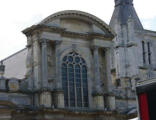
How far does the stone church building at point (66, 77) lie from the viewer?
21922 mm

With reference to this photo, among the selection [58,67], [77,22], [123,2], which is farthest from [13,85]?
[123,2]

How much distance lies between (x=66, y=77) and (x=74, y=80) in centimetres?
58

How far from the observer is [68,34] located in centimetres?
2464

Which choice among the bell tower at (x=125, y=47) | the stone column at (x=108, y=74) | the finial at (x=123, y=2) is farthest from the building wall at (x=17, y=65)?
the finial at (x=123, y=2)

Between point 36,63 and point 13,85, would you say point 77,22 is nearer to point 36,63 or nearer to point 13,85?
point 36,63

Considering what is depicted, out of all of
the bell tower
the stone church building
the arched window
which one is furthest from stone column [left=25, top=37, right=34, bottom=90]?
the bell tower

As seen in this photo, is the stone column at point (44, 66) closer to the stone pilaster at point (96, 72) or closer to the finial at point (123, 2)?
the stone pilaster at point (96, 72)

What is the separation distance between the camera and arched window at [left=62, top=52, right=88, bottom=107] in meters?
24.0

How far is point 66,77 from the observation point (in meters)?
24.1

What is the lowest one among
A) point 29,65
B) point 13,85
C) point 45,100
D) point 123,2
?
point 45,100

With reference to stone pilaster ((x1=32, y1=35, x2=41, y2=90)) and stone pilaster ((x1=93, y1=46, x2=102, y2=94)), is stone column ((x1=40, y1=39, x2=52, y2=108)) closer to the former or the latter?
stone pilaster ((x1=32, y1=35, x2=41, y2=90))

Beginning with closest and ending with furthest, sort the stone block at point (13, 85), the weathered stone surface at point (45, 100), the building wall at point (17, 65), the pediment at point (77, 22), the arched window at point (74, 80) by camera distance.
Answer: the stone block at point (13, 85), the weathered stone surface at point (45, 100), the pediment at point (77, 22), the arched window at point (74, 80), the building wall at point (17, 65)

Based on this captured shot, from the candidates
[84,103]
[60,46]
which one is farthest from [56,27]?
[84,103]

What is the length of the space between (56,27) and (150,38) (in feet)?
62.1
